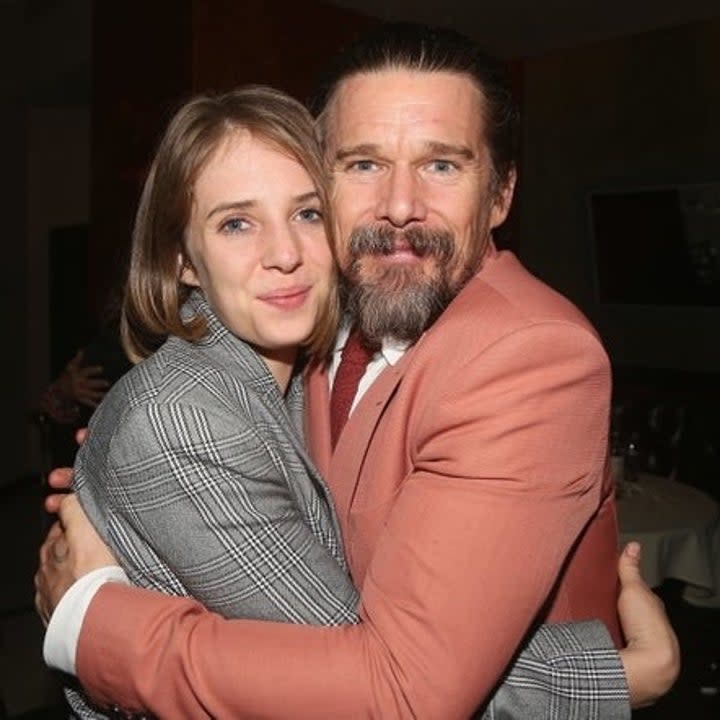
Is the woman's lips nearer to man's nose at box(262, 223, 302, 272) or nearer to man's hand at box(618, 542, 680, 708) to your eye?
man's nose at box(262, 223, 302, 272)

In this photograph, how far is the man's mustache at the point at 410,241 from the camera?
1581 mm

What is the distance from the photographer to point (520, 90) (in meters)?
7.40

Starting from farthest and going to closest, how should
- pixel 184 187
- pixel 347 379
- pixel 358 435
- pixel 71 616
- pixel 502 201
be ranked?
pixel 502 201 → pixel 347 379 → pixel 184 187 → pixel 358 435 → pixel 71 616

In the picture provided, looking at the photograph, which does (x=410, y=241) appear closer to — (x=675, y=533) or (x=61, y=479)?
(x=61, y=479)

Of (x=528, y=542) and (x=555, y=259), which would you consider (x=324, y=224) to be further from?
(x=555, y=259)

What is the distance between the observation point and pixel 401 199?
5.15ft

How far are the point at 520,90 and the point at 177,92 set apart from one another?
12.5 feet

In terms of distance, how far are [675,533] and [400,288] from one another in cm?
264

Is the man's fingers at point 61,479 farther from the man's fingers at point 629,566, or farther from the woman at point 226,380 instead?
the man's fingers at point 629,566

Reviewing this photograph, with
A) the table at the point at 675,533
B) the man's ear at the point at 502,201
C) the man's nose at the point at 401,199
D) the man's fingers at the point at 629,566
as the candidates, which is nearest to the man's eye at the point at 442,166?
the man's nose at the point at 401,199

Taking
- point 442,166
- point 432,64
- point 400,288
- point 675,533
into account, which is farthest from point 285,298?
point 675,533

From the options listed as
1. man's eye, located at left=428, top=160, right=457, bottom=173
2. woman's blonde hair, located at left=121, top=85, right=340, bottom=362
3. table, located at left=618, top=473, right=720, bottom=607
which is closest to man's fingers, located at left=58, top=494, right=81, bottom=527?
woman's blonde hair, located at left=121, top=85, right=340, bottom=362

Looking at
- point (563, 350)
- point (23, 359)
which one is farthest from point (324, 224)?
point (23, 359)

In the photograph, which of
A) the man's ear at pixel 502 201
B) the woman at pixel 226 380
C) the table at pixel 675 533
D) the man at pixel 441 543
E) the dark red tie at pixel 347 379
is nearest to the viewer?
the man at pixel 441 543
